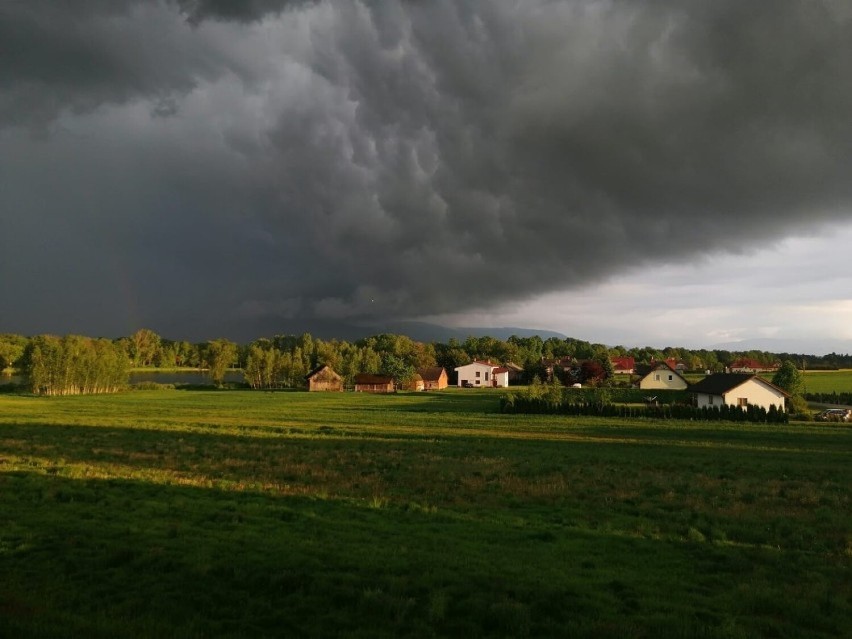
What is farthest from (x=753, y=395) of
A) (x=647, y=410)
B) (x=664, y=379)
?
(x=664, y=379)

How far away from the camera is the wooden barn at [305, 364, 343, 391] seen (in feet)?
468

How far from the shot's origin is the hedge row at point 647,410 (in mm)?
58375

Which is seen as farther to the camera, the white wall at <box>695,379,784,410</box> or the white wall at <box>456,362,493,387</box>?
the white wall at <box>456,362,493,387</box>

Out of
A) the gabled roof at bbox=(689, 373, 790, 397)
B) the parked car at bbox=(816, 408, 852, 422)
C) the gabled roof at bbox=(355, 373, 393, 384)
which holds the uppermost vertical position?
the gabled roof at bbox=(689, 373, 790, 397)

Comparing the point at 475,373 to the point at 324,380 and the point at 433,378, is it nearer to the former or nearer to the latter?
the point at 433,378

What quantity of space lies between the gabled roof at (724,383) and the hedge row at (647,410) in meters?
8.30

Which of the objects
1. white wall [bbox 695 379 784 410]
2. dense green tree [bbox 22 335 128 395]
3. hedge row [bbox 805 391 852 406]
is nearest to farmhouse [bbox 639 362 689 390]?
hedge row [bbox 805 391 852 406]

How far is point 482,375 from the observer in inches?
6826

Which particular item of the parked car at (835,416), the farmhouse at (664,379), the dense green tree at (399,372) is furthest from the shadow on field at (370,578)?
the dense green tree at (399,372)

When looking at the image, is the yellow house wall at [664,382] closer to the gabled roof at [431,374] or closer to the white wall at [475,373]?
the gabled roof at [431,374]

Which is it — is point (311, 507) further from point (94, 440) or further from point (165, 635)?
point (94, 440)

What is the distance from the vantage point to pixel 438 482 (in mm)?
20906

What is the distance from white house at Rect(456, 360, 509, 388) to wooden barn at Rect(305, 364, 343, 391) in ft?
153

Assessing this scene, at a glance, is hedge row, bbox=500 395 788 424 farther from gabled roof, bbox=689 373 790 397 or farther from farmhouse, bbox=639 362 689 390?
farmhouse, bbox=639 362 689 390
